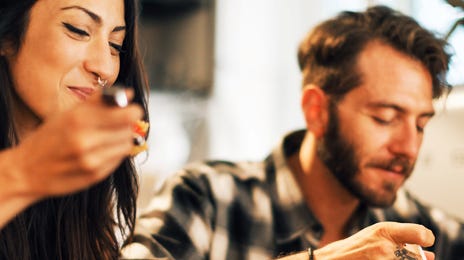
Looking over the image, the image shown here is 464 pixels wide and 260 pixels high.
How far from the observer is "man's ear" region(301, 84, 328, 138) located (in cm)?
144

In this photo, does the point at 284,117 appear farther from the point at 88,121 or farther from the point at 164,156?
the point at 88,121

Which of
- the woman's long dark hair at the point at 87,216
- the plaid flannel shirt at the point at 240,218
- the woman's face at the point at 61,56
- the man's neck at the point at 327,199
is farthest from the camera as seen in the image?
the man's neck at the point at 327,199

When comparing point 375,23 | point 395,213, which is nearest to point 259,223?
point 395,213

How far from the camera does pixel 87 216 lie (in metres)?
0.99

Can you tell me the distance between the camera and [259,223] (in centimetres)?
134

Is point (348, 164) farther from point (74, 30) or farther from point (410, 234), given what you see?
point (74, 30)

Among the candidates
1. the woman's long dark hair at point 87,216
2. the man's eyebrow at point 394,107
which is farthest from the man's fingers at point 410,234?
the man's eyebrow at point 394,107

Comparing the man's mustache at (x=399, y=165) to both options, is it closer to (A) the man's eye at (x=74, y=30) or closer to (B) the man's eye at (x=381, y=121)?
(B) the man's eye at (x=381, y=121)

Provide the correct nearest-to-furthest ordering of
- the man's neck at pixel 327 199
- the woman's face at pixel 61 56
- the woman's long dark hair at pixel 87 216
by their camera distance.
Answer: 1. the woman's face at pixel 61 56
2. the woman's long dark hair at pixel 87 216
3. the man's neck at pixel 327 199

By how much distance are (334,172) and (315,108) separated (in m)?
0.15

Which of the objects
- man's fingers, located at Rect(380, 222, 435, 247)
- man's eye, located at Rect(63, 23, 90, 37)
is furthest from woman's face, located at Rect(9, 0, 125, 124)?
man's fingers, located at Rect(380, 222, 435, 247)

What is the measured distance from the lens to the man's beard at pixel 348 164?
131 centimetres

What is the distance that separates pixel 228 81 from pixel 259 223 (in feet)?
5.30

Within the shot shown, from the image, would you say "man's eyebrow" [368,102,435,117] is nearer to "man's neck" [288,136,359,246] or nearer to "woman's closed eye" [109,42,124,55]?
"man's neck" [288,136,359,246]
